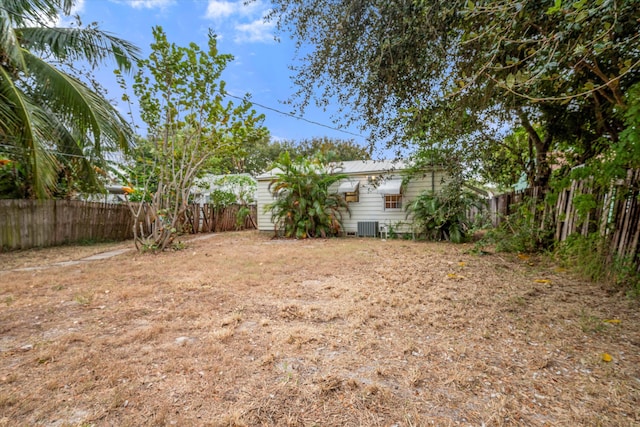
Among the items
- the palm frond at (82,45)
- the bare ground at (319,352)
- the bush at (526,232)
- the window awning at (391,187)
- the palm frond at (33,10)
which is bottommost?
the bare ground at (319,352)

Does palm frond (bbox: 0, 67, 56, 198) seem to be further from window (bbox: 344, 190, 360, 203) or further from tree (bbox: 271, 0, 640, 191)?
window (bbox: 344, 190, 360, 203)

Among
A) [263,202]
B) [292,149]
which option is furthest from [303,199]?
[292,149]

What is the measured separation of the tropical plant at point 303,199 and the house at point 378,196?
75cm

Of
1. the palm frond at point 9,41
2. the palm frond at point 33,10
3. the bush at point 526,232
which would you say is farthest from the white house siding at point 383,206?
the palm frond at point 33,10

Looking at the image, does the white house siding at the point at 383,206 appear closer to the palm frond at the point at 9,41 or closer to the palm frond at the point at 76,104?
the palm frond at the point at 76,104

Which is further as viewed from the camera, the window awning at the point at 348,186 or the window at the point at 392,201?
the window awning at the point at 348,186

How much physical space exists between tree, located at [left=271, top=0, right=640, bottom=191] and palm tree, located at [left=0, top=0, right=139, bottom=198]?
16.5ft

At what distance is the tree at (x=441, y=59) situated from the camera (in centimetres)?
187

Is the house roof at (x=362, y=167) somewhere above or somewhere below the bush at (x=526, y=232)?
above

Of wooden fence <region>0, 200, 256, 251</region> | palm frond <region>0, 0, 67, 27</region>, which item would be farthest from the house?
palm frond <region>0, 0, 67, 27</region>

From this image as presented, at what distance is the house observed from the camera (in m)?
8.49

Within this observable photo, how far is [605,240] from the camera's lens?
319 centimetres

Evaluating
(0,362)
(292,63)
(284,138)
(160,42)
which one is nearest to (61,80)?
(160,42)

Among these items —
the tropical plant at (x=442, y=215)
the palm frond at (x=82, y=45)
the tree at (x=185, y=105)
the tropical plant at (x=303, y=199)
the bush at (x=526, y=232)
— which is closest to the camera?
the bush at (x=526, y=232)
